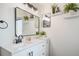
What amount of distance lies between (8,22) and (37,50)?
20.5 inches

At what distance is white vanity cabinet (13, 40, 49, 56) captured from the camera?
48.4 inches

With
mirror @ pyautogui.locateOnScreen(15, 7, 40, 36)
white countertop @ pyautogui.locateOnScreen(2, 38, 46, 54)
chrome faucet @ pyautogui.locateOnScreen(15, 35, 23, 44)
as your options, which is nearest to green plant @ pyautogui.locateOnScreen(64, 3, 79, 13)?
mirror @ pyautogui.locateOnScreen(15, 7, 40, 36)

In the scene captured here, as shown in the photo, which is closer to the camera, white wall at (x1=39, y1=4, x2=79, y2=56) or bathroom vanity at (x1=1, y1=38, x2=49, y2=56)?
bathroom vanity at (x1=1, y1=38, x2=49, y2=56)

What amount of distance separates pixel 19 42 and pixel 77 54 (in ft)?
2.49

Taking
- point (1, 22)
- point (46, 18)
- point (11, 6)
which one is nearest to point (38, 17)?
point (46, 18)

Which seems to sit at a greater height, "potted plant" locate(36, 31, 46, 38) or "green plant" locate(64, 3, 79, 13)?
"green plant" locate(64, 3, 79, 13)

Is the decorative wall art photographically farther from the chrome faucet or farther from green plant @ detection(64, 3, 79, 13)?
the chrome faucet

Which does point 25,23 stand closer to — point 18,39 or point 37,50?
point 18,39

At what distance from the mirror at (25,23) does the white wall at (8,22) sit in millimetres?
53

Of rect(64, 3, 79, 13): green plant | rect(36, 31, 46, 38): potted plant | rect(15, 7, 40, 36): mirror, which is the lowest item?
rect(36, 31, 46, 38): potted plant

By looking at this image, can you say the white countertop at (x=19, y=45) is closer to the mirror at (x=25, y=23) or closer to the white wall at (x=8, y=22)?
the white wall at (x=8, y=22)

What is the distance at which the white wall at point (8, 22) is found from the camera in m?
1.22

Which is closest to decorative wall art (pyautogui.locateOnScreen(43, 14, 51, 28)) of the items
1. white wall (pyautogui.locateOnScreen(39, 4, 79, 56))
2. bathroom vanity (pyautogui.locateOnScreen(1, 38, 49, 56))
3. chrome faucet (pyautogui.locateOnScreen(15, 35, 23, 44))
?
white wall (pyautogui.locateOnScreen(39, 4, 79, 56))

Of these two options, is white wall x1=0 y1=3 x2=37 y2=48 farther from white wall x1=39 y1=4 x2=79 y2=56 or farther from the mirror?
white wall x1=39 y1=4 x2=79 y2=56
